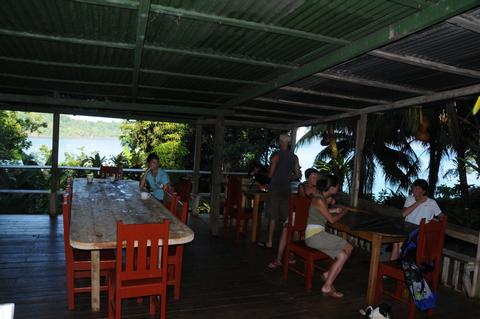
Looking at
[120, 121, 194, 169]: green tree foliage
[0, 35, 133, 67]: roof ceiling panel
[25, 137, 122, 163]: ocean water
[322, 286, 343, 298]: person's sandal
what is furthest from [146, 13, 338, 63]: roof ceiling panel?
[25, 137, 122, 163]: ocean water

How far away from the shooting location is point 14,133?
1345 cm

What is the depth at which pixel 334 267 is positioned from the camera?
13.1 ft

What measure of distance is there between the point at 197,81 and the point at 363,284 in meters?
3.43

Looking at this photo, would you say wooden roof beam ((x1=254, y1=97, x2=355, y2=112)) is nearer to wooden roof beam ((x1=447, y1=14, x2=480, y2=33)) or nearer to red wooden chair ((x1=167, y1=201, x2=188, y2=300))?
red wooden chair ((x1=167, y1=201, x2=188, y2=300))

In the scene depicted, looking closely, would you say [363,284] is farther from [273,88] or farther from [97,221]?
[97,221]

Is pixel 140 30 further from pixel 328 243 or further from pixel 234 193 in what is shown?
pixel 234 193

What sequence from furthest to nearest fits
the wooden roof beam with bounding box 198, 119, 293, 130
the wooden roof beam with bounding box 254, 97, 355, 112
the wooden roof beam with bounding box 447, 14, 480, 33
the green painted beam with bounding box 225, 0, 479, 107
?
the wooden roof beam with bounding box 198, 119, 293, 130, the wooden roof beam with bounding box 254, 97, 355, 112, the wooden roof beam with bounding box 447, 14, 480, 33, the green painted beam with bounding box 225, 0, 479, 107

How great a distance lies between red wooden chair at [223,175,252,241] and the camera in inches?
239

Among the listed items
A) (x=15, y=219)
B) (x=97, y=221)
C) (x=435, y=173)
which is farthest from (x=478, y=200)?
(x=15, y=219)

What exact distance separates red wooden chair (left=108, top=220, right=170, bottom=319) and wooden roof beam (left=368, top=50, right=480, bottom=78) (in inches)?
94.5

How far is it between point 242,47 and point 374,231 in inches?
91.0

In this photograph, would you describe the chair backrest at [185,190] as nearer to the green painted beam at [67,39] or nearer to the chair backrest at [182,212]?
the chair backrest at [182,212]

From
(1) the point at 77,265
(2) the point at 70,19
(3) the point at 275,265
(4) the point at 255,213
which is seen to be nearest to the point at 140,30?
(2) the point at 70,19

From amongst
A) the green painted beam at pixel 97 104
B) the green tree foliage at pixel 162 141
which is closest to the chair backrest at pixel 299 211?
the green painted beam at pixel 97 104
